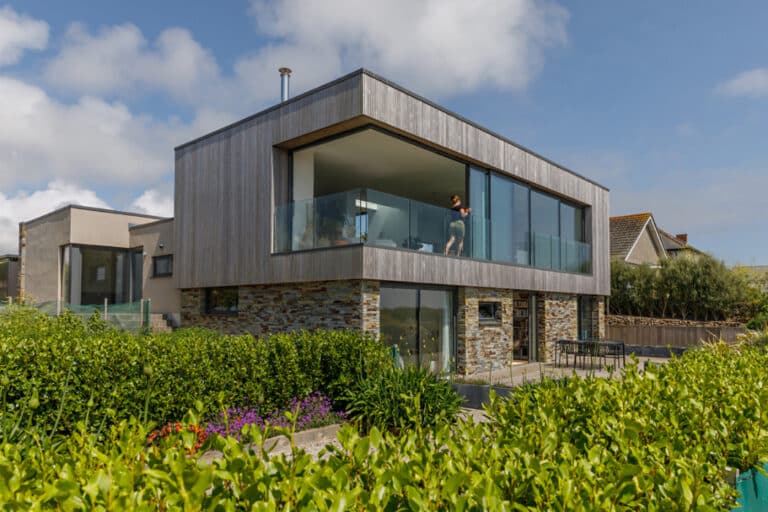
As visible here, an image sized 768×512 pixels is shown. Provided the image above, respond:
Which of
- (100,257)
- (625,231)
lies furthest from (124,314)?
(625,231)

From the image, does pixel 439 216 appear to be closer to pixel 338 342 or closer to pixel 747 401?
pixel 338 342

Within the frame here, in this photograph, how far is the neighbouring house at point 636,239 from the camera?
28.3 m

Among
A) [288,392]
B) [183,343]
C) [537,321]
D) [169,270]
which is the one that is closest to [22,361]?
[183,343]

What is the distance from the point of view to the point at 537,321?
1695cm

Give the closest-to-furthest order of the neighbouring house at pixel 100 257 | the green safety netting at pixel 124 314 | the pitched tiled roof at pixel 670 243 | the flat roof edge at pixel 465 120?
the flat roof edge at pixel 465 120 → the green safety netting at pixel 124 314 → the neighbouring house at pixel 100 257 → the pitched tiled roof at pixel 670 243

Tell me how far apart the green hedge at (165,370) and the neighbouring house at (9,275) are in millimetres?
18939

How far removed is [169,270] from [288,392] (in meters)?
11.0

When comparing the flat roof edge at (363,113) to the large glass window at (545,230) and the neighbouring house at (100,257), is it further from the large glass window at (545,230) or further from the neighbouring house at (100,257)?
the neighbouring house at (100,257)

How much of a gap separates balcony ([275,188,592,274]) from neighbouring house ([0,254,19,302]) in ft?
61.8

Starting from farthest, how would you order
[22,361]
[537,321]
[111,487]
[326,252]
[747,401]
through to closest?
[537,321] → [326,252] → [22,361] → [747,401] → [111,487]

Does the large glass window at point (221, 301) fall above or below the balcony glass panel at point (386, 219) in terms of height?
below

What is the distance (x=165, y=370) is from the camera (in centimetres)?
646

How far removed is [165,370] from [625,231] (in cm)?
2813

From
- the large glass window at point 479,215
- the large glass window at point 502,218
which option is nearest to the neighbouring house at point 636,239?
the large glass window at point 502,218
